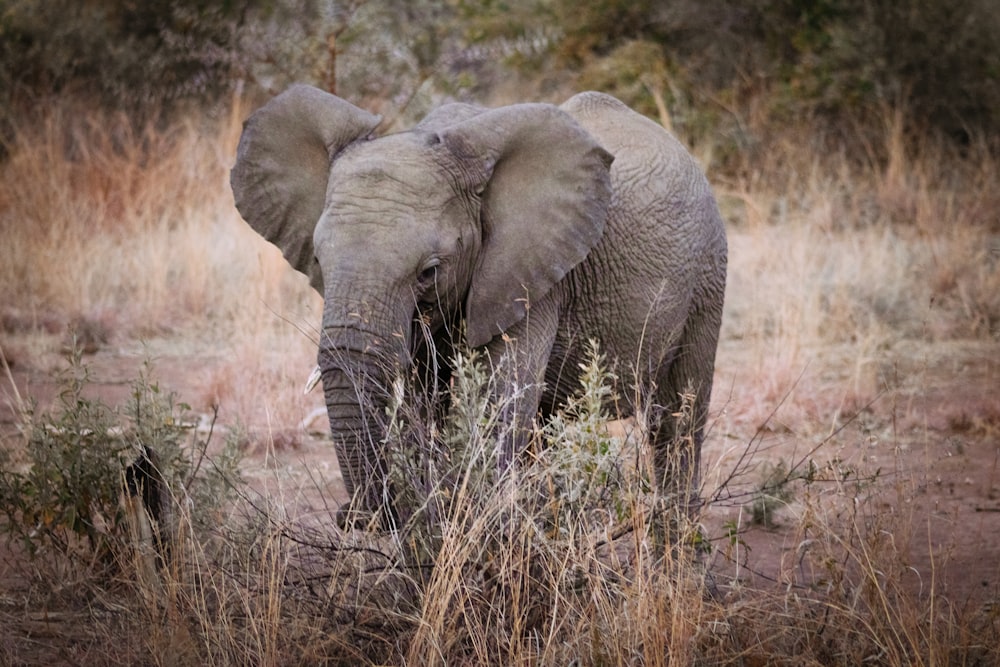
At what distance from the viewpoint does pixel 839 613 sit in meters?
Result: 3.84

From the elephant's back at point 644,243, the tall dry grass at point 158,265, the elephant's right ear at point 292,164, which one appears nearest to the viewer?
the elephant's right ear at point 292,164

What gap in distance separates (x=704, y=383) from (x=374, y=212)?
6.23 ft

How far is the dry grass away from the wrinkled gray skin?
36 centimetres

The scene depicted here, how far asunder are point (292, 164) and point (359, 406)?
1.06 m

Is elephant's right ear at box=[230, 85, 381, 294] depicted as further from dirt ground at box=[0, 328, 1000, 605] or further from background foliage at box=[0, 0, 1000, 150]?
background foliage at box=[0, 0, 1000, 150]

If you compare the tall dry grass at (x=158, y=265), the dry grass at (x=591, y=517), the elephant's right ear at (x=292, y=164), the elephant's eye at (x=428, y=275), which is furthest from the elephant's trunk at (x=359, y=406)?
the tall dry grass at (x=158, y=265)

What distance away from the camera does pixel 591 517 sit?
161 inches

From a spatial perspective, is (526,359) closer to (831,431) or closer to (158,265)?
(831,431)

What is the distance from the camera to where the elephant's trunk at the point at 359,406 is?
13.4 feet

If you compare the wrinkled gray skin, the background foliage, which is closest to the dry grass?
the wrinkled gray skin

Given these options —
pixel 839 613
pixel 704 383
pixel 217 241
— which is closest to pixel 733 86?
pixel 217 241

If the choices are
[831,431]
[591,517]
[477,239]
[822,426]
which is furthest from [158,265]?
[591,517]

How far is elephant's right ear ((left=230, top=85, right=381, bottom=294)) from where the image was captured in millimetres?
4754

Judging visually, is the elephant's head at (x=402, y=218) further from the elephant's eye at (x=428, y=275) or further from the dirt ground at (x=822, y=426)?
the dirt ground at (x=822, y=426)
